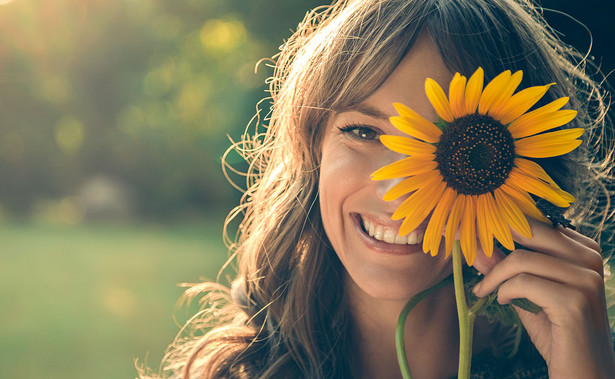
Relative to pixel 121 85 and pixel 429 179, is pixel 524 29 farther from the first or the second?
pixel 121 85

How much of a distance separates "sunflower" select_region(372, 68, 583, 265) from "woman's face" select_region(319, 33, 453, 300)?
34cm

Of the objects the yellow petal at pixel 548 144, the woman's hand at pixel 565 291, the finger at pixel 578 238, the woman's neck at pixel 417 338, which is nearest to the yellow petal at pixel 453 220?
the yellow petal at pixel 548 144

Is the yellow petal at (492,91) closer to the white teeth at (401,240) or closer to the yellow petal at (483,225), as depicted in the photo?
the yellow petal at (483,225)

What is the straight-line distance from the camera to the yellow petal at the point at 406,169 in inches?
32.5

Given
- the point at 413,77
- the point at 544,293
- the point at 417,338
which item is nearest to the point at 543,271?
the point at 544,293

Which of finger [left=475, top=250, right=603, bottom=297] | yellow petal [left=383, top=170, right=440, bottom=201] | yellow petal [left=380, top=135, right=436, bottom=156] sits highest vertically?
yellow petal [left=380, top=135, right=436, bottom=156]

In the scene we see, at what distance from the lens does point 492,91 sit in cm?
80

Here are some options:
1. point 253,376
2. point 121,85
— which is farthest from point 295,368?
point 121,85

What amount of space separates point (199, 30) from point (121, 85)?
5.61ft

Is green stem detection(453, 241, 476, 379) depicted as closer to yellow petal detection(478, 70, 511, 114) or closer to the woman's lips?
yellow petal detection(478, 70, 511, 114)

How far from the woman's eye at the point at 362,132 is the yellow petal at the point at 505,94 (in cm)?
47

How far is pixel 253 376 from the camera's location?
5.10 feet

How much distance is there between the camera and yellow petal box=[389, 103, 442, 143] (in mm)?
812

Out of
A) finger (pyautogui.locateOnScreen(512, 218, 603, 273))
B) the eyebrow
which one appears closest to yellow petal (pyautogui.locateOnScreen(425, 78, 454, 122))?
finger (pyautogui.locateOnScreen(512, 218, 603, 273))
